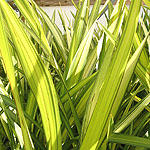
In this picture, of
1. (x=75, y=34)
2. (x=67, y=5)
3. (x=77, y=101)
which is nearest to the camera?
(x=77, y=101)

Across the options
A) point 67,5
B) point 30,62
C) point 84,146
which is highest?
point 67,5

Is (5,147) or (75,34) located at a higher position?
(75,34)

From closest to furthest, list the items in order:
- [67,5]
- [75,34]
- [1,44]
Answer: [1,44] → [75,34] → [67,5]

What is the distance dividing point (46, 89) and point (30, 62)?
4 centimetres

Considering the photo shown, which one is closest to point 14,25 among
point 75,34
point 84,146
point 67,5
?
point 84,146

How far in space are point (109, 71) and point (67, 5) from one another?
3.87 meters

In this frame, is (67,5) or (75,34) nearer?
(75,34)

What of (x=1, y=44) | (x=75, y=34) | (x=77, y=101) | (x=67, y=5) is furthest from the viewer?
(x=67, y=5)

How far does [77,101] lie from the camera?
41 centimetres

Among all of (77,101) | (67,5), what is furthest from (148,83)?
(67,5)

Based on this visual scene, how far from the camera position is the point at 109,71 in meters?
0.26

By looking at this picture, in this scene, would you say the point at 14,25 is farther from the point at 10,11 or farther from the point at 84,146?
the point at 84,146

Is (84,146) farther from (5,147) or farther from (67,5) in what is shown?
(67,5)

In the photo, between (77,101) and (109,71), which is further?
(77,101)
